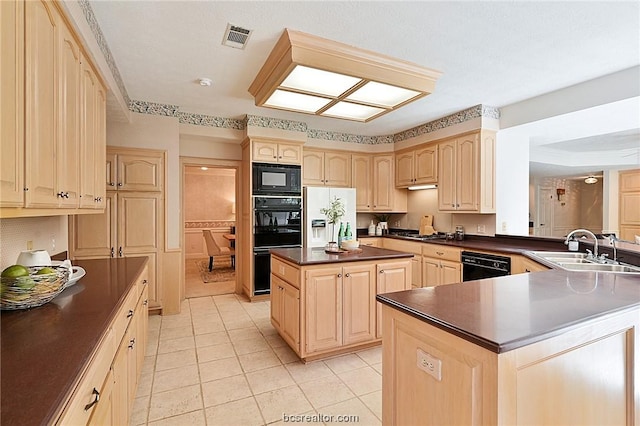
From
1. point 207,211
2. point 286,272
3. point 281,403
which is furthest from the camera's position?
point 207,211

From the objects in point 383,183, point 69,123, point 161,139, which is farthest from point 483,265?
point 161,139

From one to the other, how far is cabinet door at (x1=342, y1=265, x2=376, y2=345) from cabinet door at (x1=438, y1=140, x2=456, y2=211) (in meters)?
2.16

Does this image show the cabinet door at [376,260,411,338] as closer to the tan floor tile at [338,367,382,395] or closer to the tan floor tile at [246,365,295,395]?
the tan floor tile at [338,367,382,395]

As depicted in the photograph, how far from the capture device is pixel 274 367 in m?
2.62

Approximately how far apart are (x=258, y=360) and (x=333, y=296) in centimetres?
87

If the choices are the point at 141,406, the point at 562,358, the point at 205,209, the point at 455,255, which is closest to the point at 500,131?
the point at 455,255

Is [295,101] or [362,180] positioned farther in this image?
[362,180]

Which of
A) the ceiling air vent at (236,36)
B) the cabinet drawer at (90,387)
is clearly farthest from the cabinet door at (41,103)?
the ceiling air vent at (236,36)

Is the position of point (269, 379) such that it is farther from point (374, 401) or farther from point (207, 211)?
point (207, 211)

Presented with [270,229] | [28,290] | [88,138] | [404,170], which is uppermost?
[404,170]

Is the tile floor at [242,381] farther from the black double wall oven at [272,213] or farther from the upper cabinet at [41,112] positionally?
the upper cabinet at [41,112]

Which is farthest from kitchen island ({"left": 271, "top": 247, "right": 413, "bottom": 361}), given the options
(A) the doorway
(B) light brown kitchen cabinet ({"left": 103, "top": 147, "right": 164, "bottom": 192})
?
(A) the doorway

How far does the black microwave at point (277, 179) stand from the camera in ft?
14.6

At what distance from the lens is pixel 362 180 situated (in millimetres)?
5602
